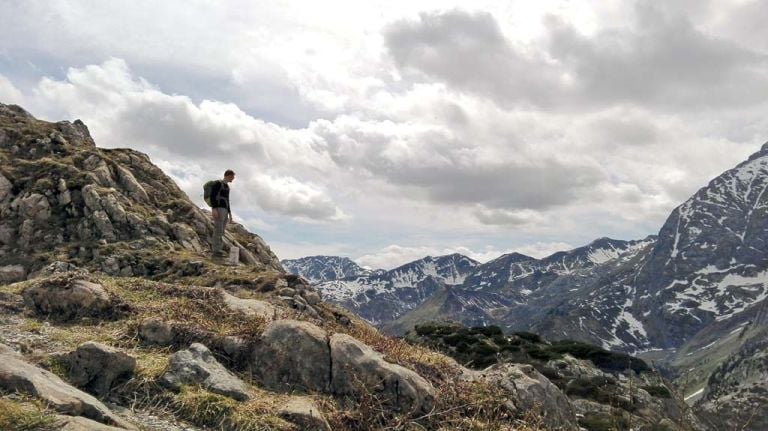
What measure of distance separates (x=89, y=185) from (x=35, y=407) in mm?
38493

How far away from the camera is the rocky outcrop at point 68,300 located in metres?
13.3

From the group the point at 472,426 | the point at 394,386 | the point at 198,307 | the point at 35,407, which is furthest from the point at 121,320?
the point at 472,426

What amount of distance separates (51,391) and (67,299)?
703 cm

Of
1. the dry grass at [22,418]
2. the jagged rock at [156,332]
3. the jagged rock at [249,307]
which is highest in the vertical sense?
the jagged rock at [249,307]

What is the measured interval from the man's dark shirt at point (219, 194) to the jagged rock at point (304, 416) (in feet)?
63.5

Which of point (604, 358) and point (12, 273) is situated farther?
point (604, 358)

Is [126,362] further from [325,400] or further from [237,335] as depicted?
[325,400]

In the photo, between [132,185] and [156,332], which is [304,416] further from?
[132,185]

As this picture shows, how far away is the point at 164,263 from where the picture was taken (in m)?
31.2

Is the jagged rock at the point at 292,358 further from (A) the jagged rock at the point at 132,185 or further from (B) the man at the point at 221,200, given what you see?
(A) the jagged rock at the point at 132,185

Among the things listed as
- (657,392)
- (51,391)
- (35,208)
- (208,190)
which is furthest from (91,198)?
(657,392)

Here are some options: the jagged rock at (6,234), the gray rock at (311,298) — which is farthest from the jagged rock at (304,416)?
the jagged rock at (6,234)

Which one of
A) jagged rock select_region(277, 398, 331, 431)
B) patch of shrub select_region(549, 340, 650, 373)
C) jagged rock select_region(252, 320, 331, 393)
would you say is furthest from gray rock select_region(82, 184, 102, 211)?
patch of shrub select_region(549, 340, 650, 373)

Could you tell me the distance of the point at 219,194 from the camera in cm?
2680
